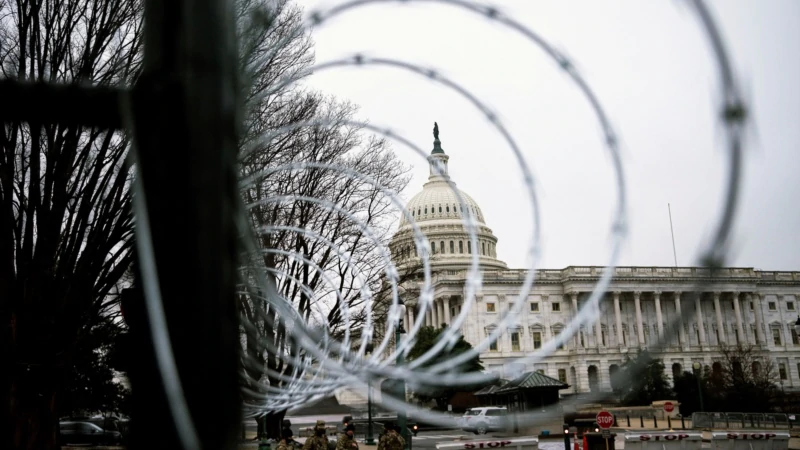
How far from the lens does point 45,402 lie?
15.8 meters

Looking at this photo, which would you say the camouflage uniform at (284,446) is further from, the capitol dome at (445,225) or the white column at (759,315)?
the white column at (759,315)

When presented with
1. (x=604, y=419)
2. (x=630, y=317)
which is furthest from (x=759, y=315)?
(x=604, y=419)

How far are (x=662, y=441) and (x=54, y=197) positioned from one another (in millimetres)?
21164

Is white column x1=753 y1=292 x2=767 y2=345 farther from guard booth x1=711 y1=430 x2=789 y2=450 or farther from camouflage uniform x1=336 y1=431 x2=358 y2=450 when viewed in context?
camouflage uniform x1=336 y1=431 x2=358 y2=450

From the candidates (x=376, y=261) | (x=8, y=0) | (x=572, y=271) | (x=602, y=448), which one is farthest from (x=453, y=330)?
(x=572, y=271)

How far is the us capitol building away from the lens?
88375 millimetres

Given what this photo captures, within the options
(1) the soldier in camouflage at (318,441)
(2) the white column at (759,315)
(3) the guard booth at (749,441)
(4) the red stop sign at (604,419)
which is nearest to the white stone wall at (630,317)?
(2) the white column at (759,315)

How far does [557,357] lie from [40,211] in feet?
377

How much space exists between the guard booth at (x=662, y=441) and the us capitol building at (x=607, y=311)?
44.9 meters

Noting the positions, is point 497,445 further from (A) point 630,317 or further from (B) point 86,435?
(A) point 630,317

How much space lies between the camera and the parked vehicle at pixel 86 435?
1793 inches

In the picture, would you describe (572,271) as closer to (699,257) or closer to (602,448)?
(602,448)

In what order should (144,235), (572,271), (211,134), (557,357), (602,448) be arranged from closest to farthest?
1. (211,134)
2. (144,235)
3. (602,448)
4. (572,271)
5. (557,357)

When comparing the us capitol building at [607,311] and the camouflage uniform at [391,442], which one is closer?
the camouflage uniform at [391,442]
